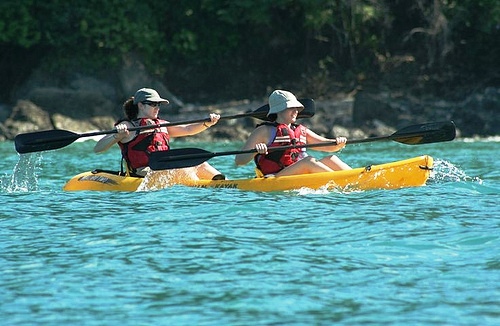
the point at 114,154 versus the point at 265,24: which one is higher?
the point at 265,24

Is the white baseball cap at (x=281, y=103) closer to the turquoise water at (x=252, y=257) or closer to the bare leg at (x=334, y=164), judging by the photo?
the bare leg at (x=334, y=164)

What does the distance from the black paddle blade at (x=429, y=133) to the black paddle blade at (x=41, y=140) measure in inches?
118

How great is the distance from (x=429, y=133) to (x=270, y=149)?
4.97 ft

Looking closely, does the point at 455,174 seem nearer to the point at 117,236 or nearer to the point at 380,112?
the point at 117,236

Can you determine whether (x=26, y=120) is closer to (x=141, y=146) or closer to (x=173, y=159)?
(x=141, y=146)

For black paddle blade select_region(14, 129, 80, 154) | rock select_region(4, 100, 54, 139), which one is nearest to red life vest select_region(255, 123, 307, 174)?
black paddle blade select_region(14, 129, 80, 154)

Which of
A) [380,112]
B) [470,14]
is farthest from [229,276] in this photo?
[470,14]

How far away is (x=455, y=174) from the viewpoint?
10500 millimetres

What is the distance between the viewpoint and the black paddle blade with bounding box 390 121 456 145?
953cm

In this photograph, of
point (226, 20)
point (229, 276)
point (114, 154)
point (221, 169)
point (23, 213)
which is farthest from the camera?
point (226, 20)

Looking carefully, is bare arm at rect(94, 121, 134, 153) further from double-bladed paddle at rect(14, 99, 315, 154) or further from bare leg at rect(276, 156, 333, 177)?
bare leg at rect(276, 156, 333, 177)

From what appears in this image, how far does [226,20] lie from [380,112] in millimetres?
3862

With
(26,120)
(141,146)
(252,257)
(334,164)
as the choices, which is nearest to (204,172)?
(141,146)

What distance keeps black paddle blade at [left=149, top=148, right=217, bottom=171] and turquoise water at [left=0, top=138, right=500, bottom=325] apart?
0.22 metres
